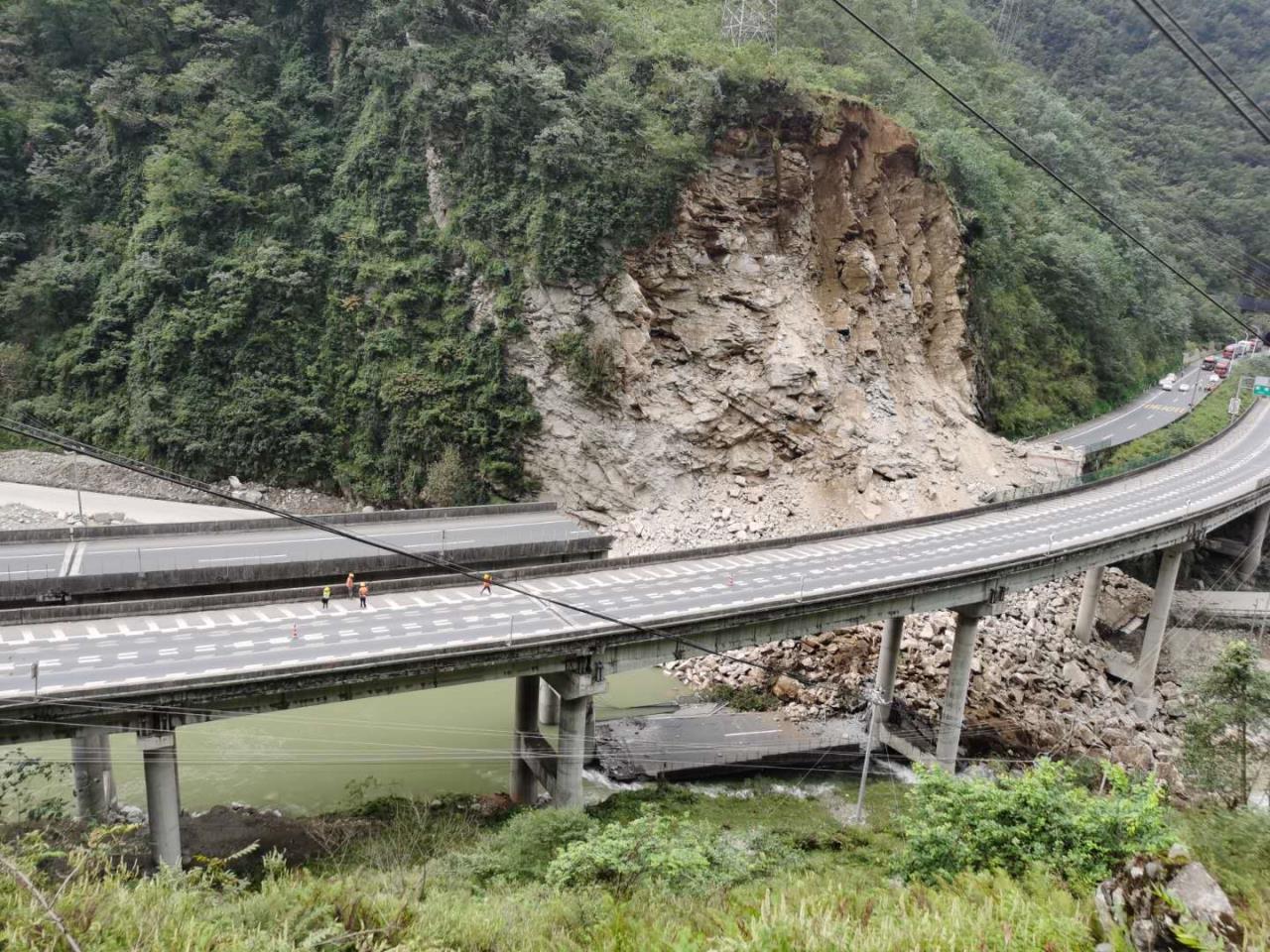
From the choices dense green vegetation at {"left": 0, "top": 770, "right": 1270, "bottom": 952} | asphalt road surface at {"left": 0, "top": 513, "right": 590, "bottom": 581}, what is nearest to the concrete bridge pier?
dense green vegetation at {"left": 0, "top": 770, "right": 1270, "bottom": 952}

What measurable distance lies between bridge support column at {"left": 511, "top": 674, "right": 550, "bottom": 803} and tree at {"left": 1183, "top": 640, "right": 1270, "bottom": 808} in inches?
653

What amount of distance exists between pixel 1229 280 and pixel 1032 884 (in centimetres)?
7924

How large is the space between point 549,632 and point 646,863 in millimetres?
7745

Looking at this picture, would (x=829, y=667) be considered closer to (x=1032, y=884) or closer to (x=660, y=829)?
(x=660, y=829)

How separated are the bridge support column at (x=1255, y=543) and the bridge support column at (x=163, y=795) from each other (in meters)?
49.2

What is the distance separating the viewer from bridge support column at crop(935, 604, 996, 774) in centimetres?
2552

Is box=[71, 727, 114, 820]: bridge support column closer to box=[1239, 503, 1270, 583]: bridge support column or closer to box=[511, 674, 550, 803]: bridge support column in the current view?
box=[511, 674, 550, 803]: bridge support column

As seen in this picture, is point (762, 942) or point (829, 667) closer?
point (762, 942)

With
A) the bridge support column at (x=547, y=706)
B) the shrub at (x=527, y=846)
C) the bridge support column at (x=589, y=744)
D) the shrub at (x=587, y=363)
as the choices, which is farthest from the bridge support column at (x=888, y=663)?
the shrub at (x=587, y=363)

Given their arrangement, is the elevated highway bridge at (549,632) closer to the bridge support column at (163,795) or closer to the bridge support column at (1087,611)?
the bridge support column at (163,795)

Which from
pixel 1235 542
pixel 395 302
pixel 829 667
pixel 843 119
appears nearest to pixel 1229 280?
pixel 1235 542

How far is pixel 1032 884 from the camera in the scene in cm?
824

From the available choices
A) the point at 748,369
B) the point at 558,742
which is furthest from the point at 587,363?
the point at 558,742

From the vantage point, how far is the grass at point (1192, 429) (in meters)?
45.1
